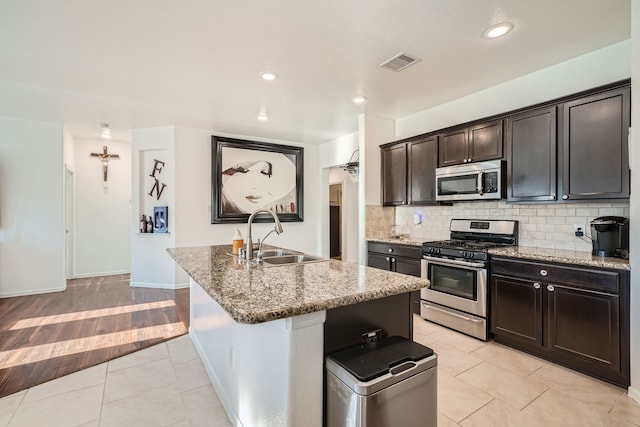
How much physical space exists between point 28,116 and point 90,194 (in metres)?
1.77

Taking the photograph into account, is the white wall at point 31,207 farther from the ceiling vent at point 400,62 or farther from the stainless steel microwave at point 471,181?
the stainless steel microwave at point 471,181

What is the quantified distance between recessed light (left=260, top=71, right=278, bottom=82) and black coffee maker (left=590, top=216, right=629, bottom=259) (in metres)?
3.06

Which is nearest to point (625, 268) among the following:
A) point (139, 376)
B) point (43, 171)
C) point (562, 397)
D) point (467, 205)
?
point (562, 397)

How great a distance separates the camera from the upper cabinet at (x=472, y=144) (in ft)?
10.3

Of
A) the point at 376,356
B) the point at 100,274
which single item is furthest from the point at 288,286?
the point at 100,274

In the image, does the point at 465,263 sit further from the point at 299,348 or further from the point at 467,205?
the point at 299,348

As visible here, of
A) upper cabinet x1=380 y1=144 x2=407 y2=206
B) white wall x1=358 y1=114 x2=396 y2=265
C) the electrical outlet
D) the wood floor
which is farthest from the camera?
white wall x1=358 y1=114 x2=396 y2=265

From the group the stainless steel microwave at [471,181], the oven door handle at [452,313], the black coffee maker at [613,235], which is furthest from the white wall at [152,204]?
the black coffee maker at [613,235]

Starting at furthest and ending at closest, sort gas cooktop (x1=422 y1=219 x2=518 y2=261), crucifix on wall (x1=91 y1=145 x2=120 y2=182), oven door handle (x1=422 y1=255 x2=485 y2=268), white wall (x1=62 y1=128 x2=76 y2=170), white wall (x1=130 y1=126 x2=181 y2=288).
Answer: crucifix on wall (x1=91 y1=145 x2=120 y2=182)
white wall (x1=130 y1=126 x2=181 y2=288)
white wall (x1=62 y1=128 x2=76 y2=170)
gas cooktop (x1=422 y1=219 x2=518 y2=261)
oven door handle (x1=422 y1=255 x2=485 y2=268)

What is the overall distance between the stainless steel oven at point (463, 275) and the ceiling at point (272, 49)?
1.62 meters

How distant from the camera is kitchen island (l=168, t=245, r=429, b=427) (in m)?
1.20

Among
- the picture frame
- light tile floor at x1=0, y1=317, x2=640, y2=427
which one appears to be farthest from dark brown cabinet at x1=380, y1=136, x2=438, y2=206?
the picture frame

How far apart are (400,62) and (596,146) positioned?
172cm

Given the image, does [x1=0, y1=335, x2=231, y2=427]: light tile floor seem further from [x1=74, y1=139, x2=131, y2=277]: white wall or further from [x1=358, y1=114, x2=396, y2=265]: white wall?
[x1=74, y1=139, x2=131, y2=277]: white wall
